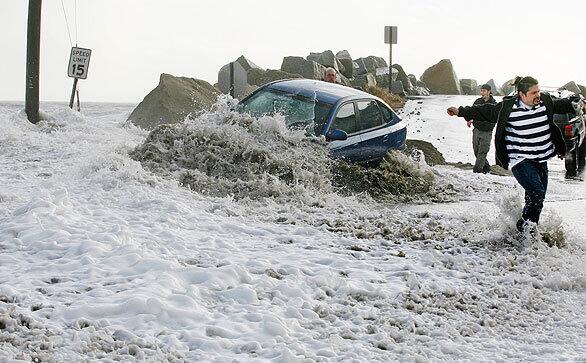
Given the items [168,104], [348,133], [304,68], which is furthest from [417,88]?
[348,133]

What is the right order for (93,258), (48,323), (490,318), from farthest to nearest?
(93,258) → (490,318) → (48,323)

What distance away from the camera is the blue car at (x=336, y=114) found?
1222 centimetres

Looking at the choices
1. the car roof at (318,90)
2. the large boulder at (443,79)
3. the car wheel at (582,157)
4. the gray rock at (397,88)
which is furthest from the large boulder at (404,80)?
the car roof at (318,90)

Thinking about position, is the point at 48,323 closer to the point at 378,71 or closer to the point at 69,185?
the point at 69,185

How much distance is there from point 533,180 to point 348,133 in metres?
4.25

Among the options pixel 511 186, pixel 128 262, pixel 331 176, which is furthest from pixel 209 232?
pixel 511 186

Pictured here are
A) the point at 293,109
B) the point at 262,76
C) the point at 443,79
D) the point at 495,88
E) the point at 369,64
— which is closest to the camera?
the point at 293,109

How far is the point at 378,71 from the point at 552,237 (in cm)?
3392

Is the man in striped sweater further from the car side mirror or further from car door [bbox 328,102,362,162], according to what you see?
car door [bbox 328,102,362,162]

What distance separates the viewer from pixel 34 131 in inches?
766

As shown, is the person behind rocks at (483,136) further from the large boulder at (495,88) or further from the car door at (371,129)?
the large boulder at (495,88)

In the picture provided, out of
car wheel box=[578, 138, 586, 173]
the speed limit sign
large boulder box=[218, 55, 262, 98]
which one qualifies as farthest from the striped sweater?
the speed limit sign

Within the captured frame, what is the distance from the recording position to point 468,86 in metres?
55.3

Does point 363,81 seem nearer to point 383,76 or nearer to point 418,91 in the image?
point 383,76
